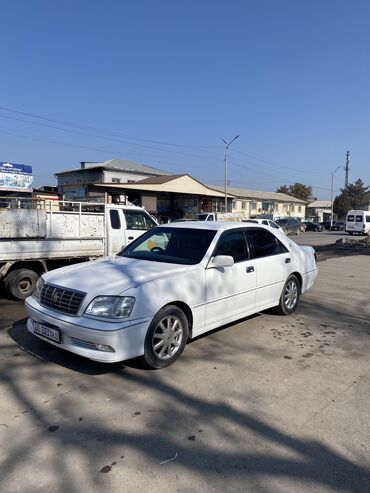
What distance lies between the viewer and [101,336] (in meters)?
4.06

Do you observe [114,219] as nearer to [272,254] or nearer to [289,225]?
[272,254]

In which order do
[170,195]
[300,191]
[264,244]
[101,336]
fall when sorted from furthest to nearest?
[300,191], [170,195], [264,244], [101,336]

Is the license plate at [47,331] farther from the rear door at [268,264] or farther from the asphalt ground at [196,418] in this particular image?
the rear door at [268,264]

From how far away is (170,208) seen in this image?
51.0m

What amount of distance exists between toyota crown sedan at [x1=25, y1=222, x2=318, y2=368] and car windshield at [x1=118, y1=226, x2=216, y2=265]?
14 millimetres

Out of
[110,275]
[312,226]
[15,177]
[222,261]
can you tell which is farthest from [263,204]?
[110,275]

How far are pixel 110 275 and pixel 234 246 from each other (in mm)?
1878

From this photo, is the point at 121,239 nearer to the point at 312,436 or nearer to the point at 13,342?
the point at 13,342

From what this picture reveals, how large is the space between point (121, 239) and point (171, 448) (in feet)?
22.7

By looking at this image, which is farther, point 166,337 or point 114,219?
point 114,219

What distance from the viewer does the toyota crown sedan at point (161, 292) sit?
4.20 metres

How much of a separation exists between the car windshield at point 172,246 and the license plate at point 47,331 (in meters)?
1.56

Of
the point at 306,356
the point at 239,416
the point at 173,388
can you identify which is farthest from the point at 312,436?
the point at 306,356

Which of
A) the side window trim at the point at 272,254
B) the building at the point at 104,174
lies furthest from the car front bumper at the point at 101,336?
the building at the point at 104,174
